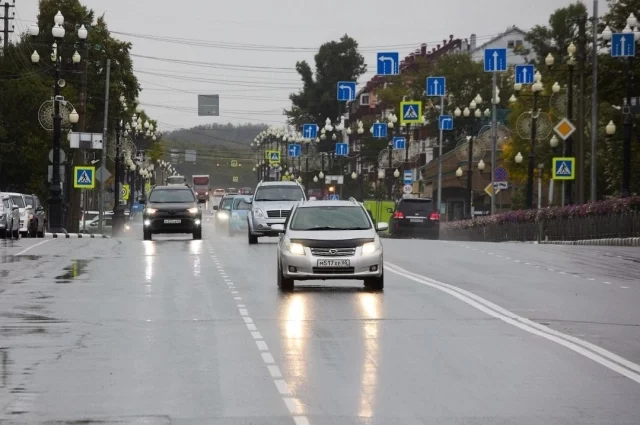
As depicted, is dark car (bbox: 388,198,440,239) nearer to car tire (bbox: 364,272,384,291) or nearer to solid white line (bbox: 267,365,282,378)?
car tire (bbox: 364,272,384,291)

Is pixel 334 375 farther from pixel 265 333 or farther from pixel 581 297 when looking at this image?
pixel 581 297

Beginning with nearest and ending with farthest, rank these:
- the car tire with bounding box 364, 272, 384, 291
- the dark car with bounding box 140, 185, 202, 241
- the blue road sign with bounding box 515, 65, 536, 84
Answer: the car tire with bounding box 364, 272, 384, 291 → the dark car with bounding box 140, 185, 202, 241 → the blue road sign with bounding box 515, 65, 536, 84

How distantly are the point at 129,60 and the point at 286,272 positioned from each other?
253 ft

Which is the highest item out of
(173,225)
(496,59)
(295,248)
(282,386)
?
(496,59)

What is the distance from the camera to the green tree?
172 metres

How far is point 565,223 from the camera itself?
57969 millimetres

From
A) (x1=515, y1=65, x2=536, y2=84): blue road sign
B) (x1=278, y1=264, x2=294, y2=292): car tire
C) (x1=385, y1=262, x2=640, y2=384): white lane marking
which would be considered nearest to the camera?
(x1=385, y1=262, x2=640, y2=384): white lane marking

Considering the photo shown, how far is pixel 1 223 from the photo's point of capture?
5028cm

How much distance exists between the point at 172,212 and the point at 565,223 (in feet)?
55.9

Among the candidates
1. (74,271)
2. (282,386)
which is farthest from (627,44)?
(282,386)

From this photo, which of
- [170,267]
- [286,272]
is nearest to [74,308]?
[286,272]

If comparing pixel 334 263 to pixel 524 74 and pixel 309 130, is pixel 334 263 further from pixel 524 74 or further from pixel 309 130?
pixel 309 130

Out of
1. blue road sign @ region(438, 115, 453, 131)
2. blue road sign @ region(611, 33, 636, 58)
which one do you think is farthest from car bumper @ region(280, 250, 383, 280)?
blue road sign @ region(438, 115, 453, 131)

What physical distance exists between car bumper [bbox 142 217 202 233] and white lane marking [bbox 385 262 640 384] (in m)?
20.7
